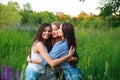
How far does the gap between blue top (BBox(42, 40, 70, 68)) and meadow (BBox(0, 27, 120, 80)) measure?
271mm

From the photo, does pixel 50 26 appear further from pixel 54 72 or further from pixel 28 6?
pixel 28 6

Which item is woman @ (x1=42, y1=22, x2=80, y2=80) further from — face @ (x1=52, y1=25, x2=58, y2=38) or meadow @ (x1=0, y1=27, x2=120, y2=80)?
meadow @ (x1=0, y1=27, x2=120, y2=80)

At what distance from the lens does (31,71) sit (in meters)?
4.61

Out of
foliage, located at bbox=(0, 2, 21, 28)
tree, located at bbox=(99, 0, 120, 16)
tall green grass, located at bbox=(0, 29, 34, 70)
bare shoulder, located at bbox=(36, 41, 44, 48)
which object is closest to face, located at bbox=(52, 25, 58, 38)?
bare shoulder, located at bbox=(36, 41, 44, 48)

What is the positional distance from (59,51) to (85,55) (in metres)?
3.31

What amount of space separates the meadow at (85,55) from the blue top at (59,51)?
10.7 inches

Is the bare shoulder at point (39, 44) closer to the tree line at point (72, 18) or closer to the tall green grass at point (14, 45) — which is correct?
the tall green grass at point (14, 45)

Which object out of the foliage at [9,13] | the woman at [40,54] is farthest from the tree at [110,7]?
the woman at [40,54]

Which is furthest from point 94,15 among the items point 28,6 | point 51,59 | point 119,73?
point 51,59

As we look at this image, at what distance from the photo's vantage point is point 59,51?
4.52 m

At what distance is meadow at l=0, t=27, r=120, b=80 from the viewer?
579 cm

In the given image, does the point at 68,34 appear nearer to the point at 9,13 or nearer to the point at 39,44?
the point at 39,44

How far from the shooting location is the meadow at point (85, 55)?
19.0 ft

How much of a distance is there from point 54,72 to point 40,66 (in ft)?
0.66
